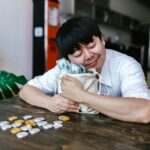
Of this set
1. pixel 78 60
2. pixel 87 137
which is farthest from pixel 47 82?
pixel 87 137

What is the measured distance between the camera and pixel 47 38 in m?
3.50

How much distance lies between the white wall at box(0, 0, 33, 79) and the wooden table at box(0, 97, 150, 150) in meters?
2.39

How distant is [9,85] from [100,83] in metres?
0.88

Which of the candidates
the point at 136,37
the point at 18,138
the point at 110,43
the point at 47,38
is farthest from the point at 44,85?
the point at 136,37

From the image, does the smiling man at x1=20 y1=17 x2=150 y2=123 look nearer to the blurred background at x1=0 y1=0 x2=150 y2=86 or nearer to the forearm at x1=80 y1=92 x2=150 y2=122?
the forearm at x1=80 y1=92 x2=150 y2=122

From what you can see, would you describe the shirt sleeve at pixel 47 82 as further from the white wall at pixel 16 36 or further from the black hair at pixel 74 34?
the white wall at pixel 16 36

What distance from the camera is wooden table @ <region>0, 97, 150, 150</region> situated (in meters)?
0.73

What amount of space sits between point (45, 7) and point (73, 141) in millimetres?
2950

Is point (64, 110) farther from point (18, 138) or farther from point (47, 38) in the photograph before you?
point (47, 38)

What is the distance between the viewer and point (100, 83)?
121 centimetres

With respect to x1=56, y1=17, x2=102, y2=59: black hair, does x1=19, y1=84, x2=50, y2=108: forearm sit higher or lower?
lower

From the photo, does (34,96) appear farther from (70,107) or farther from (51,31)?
(51,31)

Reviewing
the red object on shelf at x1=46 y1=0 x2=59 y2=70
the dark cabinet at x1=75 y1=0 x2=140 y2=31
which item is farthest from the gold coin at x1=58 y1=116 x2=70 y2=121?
the dark cabinet at x1=75 y1=0 x2=140 y2=31

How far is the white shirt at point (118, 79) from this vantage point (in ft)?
3.71
